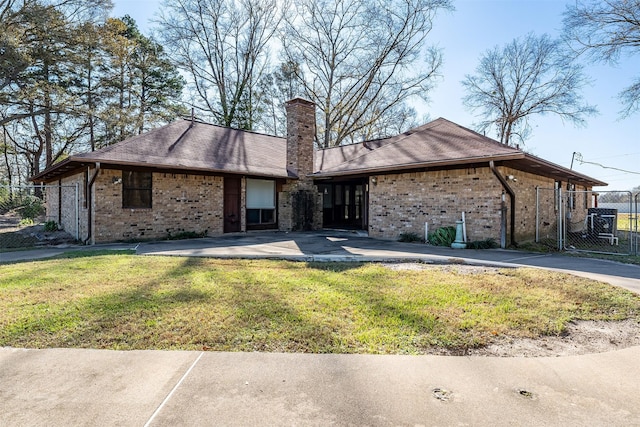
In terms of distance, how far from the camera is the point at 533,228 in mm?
11180

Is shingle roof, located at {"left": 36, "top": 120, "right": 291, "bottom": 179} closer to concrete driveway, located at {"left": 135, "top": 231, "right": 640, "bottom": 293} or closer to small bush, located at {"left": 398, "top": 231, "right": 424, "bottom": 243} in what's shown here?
concrete driveway, located at {"left": 135, "top": 231, "right": 640, "bottom": 293}

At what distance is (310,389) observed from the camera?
238cm

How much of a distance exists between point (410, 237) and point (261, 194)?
20.9ft

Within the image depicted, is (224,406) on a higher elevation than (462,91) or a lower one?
lower

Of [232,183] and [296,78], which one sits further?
[296,78]

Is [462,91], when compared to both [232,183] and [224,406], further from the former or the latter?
[224,406]

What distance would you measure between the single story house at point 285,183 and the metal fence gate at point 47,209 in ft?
0.90

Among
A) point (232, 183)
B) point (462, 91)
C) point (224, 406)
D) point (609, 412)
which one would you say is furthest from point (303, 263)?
point (462, 91)

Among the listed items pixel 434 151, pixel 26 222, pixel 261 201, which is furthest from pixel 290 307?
pixel 26 222

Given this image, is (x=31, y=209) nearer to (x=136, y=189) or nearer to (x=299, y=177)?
(x=136, y=189)

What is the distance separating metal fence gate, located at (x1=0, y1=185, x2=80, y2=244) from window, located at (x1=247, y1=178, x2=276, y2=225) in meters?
5.72

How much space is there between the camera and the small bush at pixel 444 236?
10.1 meters

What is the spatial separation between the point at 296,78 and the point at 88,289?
2506cm

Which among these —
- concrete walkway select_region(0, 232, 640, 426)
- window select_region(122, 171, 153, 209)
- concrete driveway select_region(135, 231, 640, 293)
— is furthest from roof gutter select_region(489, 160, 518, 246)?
window select_region(122, 171, 153, 209)
